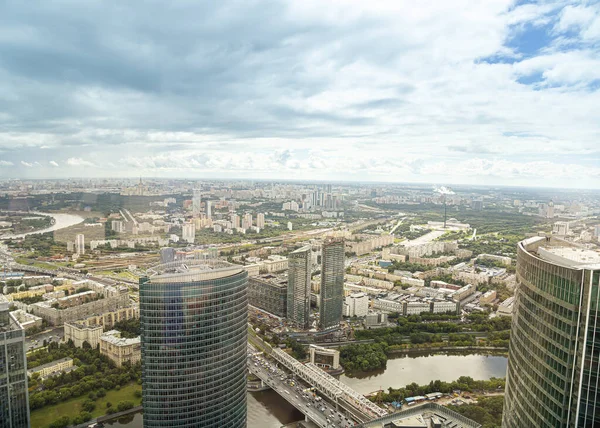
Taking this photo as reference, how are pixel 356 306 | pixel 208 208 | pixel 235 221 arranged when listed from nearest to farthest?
pixel 356 306
pixel 208 208
pixel 235 221

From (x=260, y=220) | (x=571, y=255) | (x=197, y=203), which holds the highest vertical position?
(x=571, y=255)

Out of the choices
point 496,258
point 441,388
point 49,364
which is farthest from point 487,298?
point 49,364

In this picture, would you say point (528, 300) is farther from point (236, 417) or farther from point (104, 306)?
point (104, 306)

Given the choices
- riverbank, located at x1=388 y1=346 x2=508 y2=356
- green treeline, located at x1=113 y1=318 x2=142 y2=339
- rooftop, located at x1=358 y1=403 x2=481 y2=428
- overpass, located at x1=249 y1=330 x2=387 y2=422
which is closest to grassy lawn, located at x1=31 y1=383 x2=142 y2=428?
green treeline, located at x1=113 y1=318 x2=142 y2=339

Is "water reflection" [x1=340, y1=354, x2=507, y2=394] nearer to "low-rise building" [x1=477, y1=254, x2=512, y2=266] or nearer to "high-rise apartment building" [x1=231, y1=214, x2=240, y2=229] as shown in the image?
"low-rise building" [x1=477, y1=254, x2=512, y2=266]

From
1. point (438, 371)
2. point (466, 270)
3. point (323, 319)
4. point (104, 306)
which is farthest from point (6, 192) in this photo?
point (466, 270)

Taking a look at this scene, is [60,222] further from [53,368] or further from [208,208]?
[53,368]
